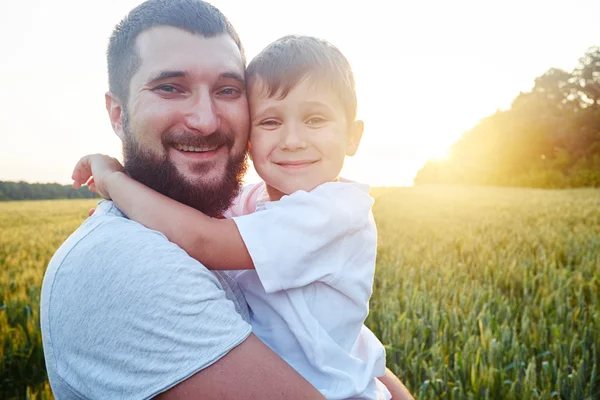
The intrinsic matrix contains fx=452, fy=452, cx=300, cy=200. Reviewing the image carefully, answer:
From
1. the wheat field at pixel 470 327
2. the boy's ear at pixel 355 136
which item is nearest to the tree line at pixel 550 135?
the wheat field at pixel 470 327

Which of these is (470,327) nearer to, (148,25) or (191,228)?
(191,228)

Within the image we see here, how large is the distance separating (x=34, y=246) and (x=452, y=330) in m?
7.50

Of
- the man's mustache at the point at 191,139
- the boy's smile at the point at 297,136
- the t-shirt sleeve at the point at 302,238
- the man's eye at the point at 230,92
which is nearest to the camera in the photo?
the t-shirt sleeve at the point at 302,238

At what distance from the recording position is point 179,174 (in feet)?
5.83

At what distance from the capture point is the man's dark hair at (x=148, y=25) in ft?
5.69

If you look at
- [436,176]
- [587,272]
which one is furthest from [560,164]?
[587,272]

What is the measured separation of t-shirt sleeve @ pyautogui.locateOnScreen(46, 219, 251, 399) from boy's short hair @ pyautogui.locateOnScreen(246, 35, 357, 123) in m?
1.08

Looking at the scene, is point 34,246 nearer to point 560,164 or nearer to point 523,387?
point 523,387

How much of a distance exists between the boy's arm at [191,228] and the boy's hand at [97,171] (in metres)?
0.23

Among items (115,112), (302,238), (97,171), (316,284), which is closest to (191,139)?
(97,171)

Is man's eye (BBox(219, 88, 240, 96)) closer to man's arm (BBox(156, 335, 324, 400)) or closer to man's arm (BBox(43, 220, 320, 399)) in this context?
man's arm (BBox(43, 220, 320, 399))

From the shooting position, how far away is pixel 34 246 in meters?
8.05

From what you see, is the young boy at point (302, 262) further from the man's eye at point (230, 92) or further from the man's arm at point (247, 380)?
the man's eye at point (230, 92)

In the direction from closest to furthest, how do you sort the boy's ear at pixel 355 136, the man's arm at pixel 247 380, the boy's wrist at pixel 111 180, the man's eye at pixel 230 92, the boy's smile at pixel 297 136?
A: the man's arm at pixel 247 380
the boy's wrist at pixel 111 180
the man's eye at pixel 230 92
the boy's smile at pixel 297 136
the boy's ear at pixel 355 136
